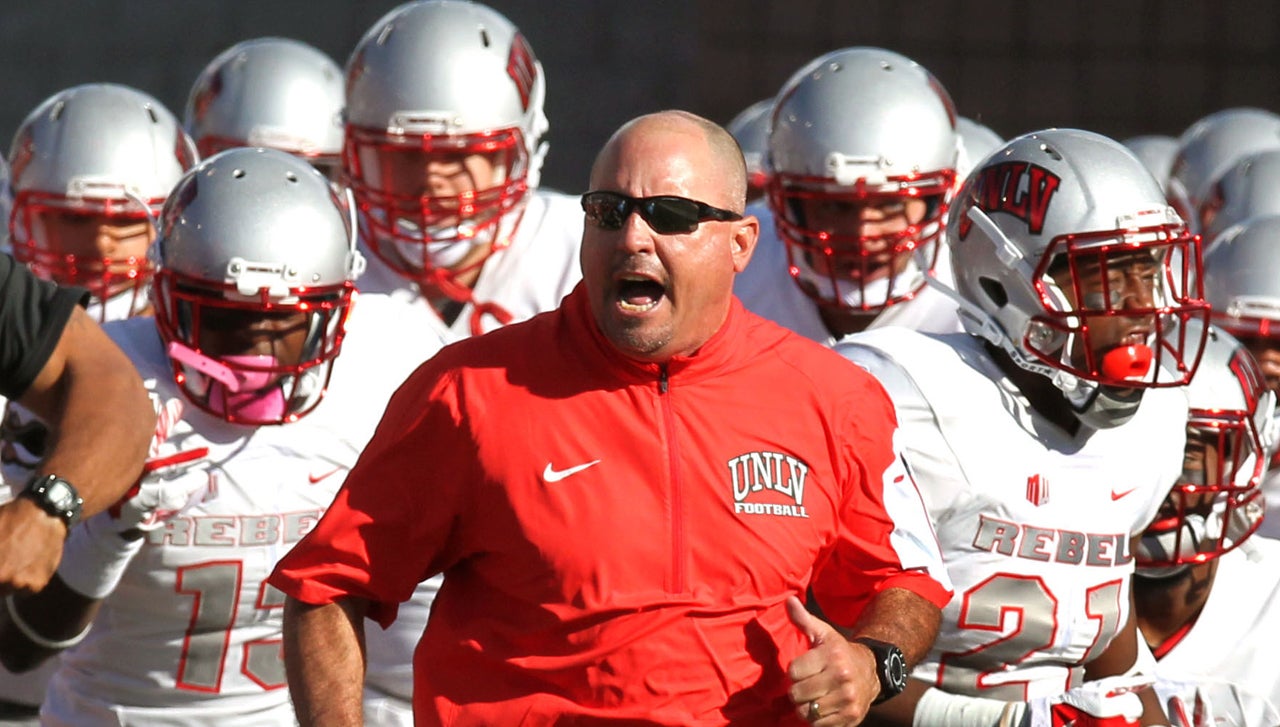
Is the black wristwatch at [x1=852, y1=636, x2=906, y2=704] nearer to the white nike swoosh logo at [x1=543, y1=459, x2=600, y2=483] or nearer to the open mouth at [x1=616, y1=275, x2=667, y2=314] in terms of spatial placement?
the white nike swoosh logo at [x1=543, y1=459, x2=600, y2=483]

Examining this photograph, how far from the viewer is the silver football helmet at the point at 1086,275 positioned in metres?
3.77

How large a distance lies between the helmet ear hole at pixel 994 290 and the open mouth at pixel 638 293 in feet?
3.66

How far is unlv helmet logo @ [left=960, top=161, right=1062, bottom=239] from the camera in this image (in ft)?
12.7

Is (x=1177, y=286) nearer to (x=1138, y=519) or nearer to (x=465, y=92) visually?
(x=1138, y=519)

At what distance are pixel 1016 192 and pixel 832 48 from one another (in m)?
6.08

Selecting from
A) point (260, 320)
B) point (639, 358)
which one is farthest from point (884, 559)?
point (260, 320)

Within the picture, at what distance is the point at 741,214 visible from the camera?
10.1 ft

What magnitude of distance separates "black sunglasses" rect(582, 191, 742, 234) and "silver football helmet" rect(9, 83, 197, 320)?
252 centimetres

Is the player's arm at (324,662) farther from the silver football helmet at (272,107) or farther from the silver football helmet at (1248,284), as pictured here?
the silver football helmet at (272,107)

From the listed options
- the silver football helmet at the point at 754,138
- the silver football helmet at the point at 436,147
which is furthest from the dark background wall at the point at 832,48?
the silver football helmet at the point at 436,147

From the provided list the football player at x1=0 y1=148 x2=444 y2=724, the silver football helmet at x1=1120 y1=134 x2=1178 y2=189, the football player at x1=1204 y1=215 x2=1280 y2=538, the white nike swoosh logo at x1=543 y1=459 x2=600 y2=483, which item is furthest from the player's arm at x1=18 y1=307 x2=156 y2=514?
the silver football helmet at x1=1120 y1=134 x2=1178 y2=189

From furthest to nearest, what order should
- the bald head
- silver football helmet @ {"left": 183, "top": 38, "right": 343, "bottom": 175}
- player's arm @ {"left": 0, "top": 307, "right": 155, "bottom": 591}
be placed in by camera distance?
silver football helmet @ {"left": 183, "top": 38, "right": 343, "bottom": 175} → the bald head → player's arm @ {"left": 0, "top": 307, "right": 155, "bottom": 591}

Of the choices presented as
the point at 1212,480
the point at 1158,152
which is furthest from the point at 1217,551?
the point at 1158,152

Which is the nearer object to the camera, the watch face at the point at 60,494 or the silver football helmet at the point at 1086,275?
the watch face at the point at 60,494
